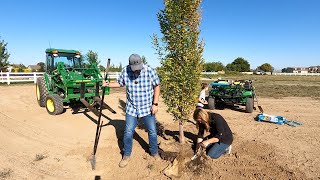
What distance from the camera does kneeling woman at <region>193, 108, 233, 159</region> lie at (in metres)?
4.81

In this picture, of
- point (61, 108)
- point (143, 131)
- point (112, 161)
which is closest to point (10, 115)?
point (61, 108)

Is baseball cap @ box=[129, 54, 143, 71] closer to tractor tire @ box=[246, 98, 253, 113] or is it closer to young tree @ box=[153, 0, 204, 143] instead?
young tree @ box=[153, 0, 204, 143]

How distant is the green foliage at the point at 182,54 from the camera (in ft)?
18.5

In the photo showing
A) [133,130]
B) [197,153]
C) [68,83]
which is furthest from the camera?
[68,83]

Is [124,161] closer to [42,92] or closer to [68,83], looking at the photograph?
[68,83]

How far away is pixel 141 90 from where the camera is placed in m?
4.76

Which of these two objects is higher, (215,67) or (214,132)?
(215,67)

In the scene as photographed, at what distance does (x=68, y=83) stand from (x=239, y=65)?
103973 millimetres

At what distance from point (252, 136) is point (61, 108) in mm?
6081

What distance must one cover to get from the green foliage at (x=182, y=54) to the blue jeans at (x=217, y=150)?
102 cm

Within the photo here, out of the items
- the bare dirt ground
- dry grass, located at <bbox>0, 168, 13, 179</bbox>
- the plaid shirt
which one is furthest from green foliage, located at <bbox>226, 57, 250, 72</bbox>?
dry grass, located at <bbox>0, 168, 13, 179</bbox>

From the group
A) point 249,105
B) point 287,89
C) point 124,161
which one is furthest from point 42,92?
point 287,89

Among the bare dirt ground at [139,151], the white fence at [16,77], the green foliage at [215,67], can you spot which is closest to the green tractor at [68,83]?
the bare dirt ground at [139,151]

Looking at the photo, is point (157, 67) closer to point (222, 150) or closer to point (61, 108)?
point (222, 150)
